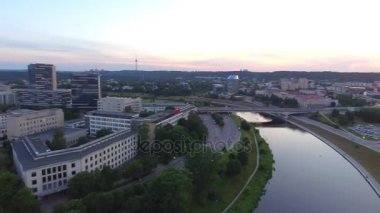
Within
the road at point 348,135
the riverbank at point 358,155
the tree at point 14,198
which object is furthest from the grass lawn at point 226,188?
the road at point 348,135

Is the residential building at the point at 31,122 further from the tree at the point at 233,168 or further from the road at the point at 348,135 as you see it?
the road at the point at 348,135

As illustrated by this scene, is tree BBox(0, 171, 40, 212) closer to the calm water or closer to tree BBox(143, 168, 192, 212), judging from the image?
tree BBox(143, 168, 192, 212)

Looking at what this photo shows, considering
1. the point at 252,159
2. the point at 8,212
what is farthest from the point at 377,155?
the point at 8,212

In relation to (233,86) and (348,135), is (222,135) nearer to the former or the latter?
(348,135)

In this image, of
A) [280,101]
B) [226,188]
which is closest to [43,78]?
[280,101]

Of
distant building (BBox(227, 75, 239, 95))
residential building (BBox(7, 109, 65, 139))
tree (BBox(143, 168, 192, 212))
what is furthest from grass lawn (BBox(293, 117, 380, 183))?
distant building (BBox(227, 75, 239, 95))
